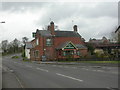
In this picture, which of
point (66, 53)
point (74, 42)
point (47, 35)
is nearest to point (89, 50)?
point (74, 42)

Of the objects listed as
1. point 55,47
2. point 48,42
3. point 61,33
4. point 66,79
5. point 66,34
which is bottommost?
point 66,79

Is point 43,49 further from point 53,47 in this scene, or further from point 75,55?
point 75,55

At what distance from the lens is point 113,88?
9594mm

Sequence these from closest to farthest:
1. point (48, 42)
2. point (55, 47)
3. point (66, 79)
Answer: point (66, 79)
point (48, 42)
point (55, 47)

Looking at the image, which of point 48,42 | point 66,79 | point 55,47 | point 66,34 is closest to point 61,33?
point 66,34

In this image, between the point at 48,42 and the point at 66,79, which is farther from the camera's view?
the point at 48,42

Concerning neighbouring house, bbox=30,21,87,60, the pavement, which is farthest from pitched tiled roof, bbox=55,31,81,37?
the pavement

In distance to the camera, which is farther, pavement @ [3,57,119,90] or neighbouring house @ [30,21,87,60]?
neighbouring house @ [30,21,87,60]

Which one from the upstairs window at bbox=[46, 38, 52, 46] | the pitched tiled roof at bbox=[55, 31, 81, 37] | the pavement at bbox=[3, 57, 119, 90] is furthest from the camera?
the pitched tiled roof at bbox=[55, 31, 81, 37]

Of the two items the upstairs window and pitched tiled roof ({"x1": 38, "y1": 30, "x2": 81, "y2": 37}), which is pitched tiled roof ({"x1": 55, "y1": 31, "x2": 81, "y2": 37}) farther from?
the upstairs window

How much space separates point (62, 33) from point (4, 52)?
7131cm

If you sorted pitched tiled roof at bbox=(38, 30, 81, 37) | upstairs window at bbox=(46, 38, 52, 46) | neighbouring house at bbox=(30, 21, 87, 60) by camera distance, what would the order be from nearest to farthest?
1. neighbouring house at bbox=(30, 21, 87, 60)
2. upstairs window at bbox=(46, 38, 52, 46)
3. pitched tiled roof at bbox=(38, 30, 81, 37)

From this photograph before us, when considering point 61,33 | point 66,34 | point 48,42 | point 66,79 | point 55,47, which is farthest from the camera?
point 66,34

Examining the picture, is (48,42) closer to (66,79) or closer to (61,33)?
(61,33)
